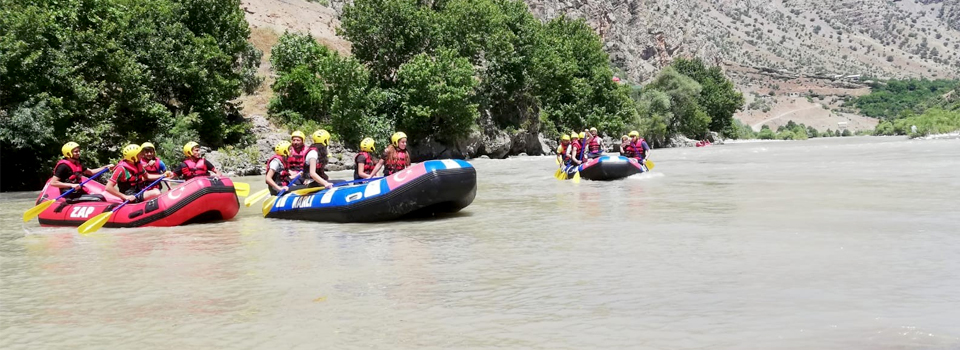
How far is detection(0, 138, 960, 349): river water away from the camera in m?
5.33

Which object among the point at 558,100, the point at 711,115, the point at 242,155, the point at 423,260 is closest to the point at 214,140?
the point at 242,155

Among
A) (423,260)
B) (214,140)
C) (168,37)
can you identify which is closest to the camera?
(423,260)

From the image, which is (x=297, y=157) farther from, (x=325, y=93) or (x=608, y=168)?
(x=325, y=93)

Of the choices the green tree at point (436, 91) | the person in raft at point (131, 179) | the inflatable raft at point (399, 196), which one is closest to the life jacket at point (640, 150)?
the inflatable raft at point (399, 196)

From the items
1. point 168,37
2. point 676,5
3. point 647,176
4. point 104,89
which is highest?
point 676,5

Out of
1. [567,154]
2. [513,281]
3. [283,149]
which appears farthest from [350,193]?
[567,154]

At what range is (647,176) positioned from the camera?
72.8 ft

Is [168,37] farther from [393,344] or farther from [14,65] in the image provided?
[393,344]

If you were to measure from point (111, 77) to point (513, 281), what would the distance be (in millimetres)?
25077

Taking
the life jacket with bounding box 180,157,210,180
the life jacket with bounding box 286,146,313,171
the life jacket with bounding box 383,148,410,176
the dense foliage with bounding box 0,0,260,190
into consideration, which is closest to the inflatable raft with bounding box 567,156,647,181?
the life jacket with bounding box 383,148,410,176

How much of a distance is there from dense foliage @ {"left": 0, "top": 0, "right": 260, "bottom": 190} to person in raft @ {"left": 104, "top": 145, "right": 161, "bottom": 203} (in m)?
11.9

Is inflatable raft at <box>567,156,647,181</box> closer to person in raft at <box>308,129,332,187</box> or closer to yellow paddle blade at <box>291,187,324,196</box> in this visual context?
person in raft at <box>308,129,332,187</box>

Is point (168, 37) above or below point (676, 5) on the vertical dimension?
below

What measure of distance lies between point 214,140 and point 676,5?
96919 millimetres
